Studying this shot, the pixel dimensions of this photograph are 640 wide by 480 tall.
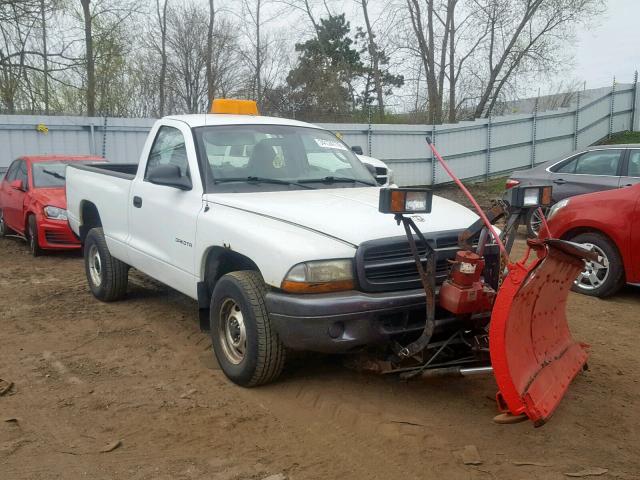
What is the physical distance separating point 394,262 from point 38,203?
6.88 m

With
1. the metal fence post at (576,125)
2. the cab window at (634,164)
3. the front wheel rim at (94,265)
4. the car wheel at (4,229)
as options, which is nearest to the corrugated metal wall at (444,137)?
the metal fence post at (576,125)

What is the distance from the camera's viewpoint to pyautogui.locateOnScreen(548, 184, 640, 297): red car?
20.0 feet

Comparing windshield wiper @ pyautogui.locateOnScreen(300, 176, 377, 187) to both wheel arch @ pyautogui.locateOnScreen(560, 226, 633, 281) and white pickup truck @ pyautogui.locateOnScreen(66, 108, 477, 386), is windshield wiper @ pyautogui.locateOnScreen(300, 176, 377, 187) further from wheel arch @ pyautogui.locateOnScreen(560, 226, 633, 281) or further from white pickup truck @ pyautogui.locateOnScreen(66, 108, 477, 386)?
wheel arch @ pyautogui.locateOnScreen(560, 226, 633, 281)

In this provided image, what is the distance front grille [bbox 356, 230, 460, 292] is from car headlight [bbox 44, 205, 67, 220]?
6562 mm

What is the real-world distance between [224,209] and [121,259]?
82.1 inches

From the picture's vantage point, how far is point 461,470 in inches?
121

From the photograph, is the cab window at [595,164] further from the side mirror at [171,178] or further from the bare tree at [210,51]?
the bare tree at [210,51]

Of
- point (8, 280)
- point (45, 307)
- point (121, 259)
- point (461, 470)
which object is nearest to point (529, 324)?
point (461, 470)

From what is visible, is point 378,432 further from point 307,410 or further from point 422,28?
point 422,28

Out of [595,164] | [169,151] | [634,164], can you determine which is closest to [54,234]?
[169,151]

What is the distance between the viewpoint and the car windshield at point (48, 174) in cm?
939

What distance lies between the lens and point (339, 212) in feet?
13.0

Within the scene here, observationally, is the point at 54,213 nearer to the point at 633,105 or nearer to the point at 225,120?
the point at 225,120

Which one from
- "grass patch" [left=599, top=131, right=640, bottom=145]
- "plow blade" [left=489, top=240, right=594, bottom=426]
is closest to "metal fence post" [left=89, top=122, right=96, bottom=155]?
"plow blade" [left=489, top=240, right=594, bottom=426]
